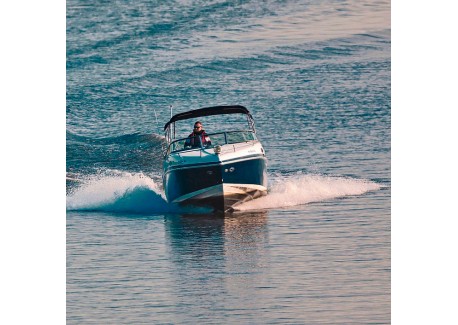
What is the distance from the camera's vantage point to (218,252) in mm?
10633

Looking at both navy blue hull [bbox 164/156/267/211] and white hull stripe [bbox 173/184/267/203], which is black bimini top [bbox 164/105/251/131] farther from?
white hull stripe [bbox 173/184/267/203]

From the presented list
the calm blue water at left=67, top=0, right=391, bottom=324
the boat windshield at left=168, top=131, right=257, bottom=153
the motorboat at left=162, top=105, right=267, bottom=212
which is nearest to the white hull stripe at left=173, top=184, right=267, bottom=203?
the motorboat at left=162, top=105, right=267, bottom=212

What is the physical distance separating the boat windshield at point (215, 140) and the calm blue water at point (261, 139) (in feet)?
0.68

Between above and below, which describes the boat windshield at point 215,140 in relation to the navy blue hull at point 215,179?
above

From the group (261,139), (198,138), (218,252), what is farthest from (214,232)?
(261,139)

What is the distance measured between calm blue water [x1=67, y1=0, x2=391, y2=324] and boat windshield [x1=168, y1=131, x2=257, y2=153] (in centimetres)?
21

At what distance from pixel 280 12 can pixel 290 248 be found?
6.90 feet

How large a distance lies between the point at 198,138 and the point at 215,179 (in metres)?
0.52

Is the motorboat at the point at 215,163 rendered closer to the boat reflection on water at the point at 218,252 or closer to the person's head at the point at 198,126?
the person's head at the point at 198,126

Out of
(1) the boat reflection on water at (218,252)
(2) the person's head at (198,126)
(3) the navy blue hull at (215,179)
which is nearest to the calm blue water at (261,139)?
(1) the boat reflection on water at (218,252)

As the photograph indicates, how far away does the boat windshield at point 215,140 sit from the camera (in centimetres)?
1201

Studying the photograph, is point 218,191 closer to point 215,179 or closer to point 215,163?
point 215,179
